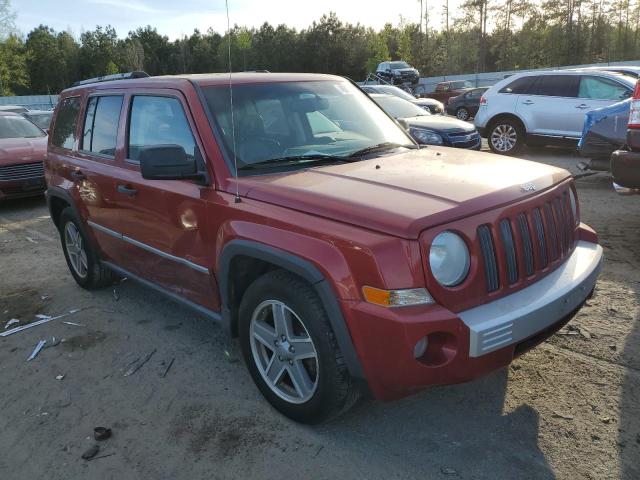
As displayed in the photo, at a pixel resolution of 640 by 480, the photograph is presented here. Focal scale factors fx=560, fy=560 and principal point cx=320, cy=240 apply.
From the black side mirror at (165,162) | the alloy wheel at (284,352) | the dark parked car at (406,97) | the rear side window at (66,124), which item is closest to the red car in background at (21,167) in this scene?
the rear side window at (66,124)

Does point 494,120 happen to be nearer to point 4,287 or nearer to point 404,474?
point 4,287

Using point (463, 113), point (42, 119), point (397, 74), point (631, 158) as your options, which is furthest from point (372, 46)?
point (631, 158)

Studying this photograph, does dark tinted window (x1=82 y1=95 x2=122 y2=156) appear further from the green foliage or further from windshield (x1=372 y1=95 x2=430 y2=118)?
the green foliage

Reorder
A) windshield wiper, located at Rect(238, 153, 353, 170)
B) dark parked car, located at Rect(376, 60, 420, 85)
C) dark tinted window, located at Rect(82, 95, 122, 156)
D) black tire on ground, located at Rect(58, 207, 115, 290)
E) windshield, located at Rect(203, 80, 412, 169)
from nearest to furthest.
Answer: windshield wiper, located at Rect(238, 153, 353, 170), windshield, located at Rect(203, 80, 412, 169), dark tinted window, located at Rect(82, 95, 122, 156), black tire on ground, located at Rect(58, 207, 115, 290), dark parked car, located at Rect(376, 60, 420, 85)

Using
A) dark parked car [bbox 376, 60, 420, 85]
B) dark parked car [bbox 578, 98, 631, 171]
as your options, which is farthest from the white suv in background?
dark parked car [bbox 376, 60, 420, 85]

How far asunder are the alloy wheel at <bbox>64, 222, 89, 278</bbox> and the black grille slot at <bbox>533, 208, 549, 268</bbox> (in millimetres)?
3944

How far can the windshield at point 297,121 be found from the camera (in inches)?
134

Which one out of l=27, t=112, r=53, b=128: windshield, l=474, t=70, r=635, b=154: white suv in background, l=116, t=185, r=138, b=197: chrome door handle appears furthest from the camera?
l=27, t=112, r=53, b=128: windshield

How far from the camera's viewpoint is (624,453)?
267 cm

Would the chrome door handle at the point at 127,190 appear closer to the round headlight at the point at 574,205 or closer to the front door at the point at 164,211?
the front door at the point at 164,211

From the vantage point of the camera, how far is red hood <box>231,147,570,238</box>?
8.19 ft

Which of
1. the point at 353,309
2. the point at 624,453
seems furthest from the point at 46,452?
the point at 624,453

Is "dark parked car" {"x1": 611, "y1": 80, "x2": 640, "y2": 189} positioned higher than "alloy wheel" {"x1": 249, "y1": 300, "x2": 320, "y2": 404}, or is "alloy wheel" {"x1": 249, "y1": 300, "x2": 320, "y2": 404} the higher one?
"dark parked car" {"x1": 611, "y1": 80, "x2": 640, "y2": 189}

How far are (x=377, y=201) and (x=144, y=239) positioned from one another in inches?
79.2
